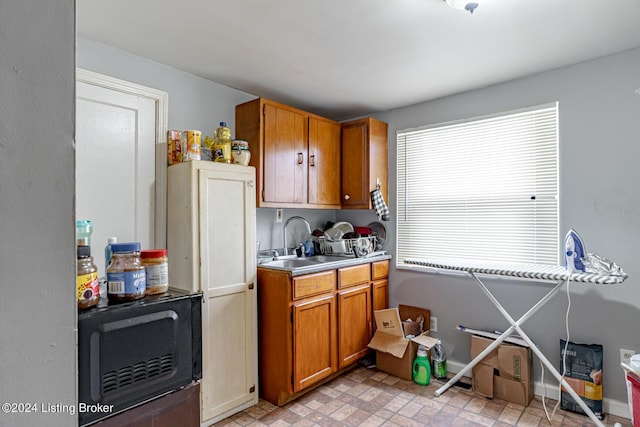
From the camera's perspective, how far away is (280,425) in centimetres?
217

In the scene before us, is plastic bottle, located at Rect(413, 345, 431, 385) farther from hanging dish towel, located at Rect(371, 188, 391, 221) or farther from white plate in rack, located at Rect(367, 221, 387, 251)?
hanging dish towel, located at Rect(371, 188, 391, 221)

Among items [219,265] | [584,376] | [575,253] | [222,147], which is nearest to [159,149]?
[222,147]

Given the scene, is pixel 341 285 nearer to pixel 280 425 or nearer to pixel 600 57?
pixel 280 425

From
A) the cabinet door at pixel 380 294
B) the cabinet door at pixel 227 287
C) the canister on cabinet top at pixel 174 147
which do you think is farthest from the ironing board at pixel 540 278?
the canister on cabinet top at pixel 174 147

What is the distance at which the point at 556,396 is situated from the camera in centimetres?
245

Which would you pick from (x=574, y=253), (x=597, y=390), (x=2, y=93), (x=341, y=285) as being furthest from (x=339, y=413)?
(x=2, y=93)

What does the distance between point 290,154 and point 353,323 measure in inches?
→ 59.9

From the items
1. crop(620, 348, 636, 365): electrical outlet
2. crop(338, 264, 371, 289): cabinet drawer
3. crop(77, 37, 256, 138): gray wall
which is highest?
crop(77, 37, 256, 138): gray wall

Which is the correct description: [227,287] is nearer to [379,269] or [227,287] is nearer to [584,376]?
[379,269]

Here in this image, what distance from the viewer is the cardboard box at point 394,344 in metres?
2.78

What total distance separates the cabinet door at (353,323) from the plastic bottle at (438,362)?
0.56 meters

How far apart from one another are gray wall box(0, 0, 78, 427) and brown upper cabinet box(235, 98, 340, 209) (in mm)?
2014

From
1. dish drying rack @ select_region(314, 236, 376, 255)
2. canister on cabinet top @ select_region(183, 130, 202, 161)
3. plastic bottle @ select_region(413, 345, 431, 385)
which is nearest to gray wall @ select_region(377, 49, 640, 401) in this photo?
plastic bottle @ select_region(413, 345, 431, 385)

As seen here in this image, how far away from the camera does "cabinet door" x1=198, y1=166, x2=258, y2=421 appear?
86.5 inches
